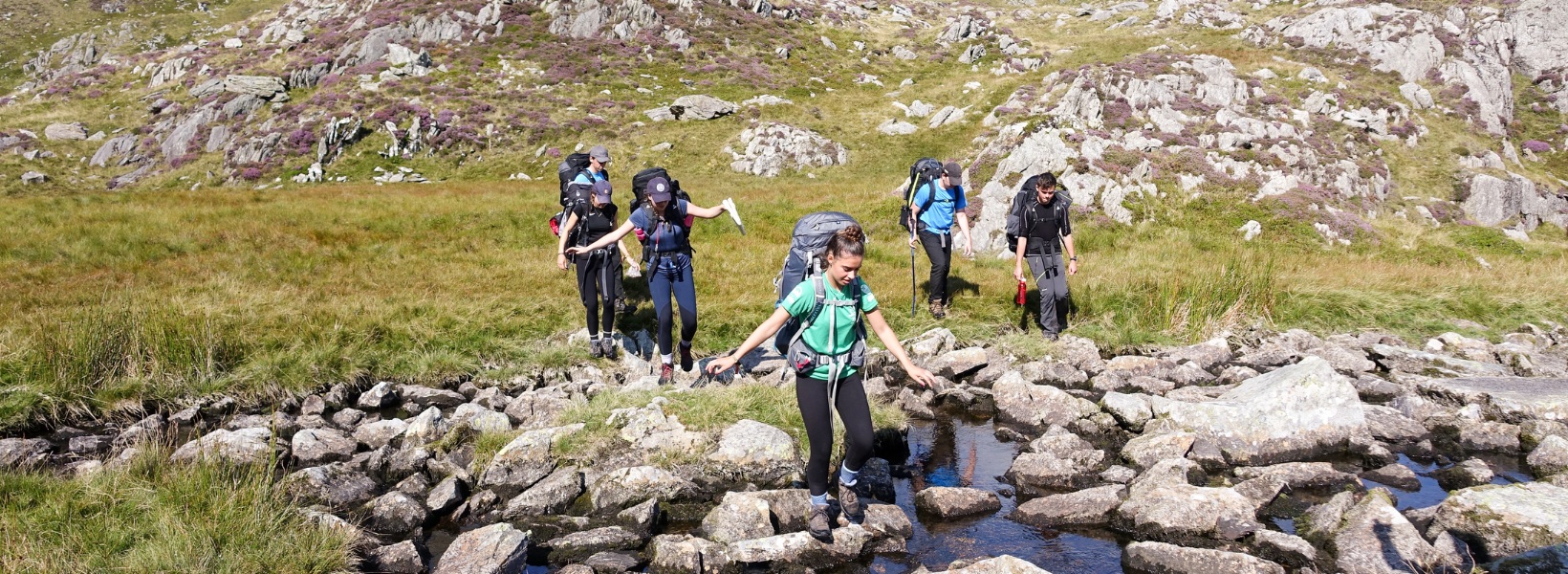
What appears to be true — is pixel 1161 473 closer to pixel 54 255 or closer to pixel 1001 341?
pixel 1001 341

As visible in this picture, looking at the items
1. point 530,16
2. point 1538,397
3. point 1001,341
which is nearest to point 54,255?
point 1001,341

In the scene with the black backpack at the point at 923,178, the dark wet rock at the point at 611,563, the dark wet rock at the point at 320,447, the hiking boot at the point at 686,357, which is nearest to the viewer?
the dark wet rock at the point at 611,563

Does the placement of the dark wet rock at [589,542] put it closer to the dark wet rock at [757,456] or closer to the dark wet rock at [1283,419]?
the dark wet rock at [757,456]

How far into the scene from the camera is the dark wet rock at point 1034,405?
10.0 meters

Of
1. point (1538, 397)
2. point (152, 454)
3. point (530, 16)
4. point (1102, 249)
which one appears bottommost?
point (1102, 249)

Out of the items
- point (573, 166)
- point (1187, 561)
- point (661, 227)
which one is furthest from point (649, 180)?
point (1187, 561)

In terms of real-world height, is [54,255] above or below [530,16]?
below

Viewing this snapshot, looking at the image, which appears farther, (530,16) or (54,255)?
(530,16)

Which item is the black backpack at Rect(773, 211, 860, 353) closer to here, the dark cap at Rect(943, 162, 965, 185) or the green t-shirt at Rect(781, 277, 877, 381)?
the green t-shirt at Rect(781, 277, 877, 381)

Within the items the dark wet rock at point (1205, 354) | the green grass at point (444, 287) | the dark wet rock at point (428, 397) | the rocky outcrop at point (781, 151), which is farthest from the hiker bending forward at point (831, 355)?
the rocky outcrop at point (781, 151)

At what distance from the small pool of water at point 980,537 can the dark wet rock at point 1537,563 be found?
2605mm

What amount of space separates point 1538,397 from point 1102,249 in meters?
10.9

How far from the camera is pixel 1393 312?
15.3 m

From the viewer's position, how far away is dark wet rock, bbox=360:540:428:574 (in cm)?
625
